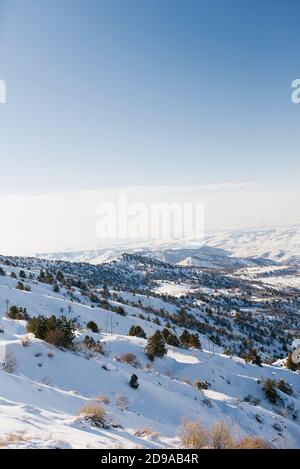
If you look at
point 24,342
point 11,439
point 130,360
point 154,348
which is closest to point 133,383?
point 24,342

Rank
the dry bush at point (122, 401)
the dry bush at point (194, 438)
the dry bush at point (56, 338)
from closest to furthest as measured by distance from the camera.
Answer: the dry bush at point (194, 438)
the dry bush at point (122, 401)
the dry bush at point (56, 338)

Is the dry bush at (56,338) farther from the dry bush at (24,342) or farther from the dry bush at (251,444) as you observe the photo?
the dry bush at (251,444)

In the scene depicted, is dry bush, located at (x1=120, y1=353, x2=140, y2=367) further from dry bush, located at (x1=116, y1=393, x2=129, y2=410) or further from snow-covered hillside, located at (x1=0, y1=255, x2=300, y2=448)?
dry bush, located at (x1=116, y1=393, x2=129, y2=410)

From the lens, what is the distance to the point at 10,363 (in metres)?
23.7

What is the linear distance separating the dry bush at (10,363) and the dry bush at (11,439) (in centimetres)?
1325

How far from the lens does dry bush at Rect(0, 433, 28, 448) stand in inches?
389

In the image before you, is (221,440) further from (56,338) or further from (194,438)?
(56,338)

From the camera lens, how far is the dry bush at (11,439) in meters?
9.89

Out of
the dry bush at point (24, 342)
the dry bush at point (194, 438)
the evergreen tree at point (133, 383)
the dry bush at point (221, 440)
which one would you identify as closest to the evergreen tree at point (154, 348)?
the evergreen tree at point (133, 383)

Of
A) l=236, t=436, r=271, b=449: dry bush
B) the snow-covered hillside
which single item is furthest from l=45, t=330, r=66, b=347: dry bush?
l=236, t=436, r=271, b=449: dry bush

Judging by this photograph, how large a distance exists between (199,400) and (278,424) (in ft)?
29.2

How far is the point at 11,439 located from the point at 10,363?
48.3 ft
